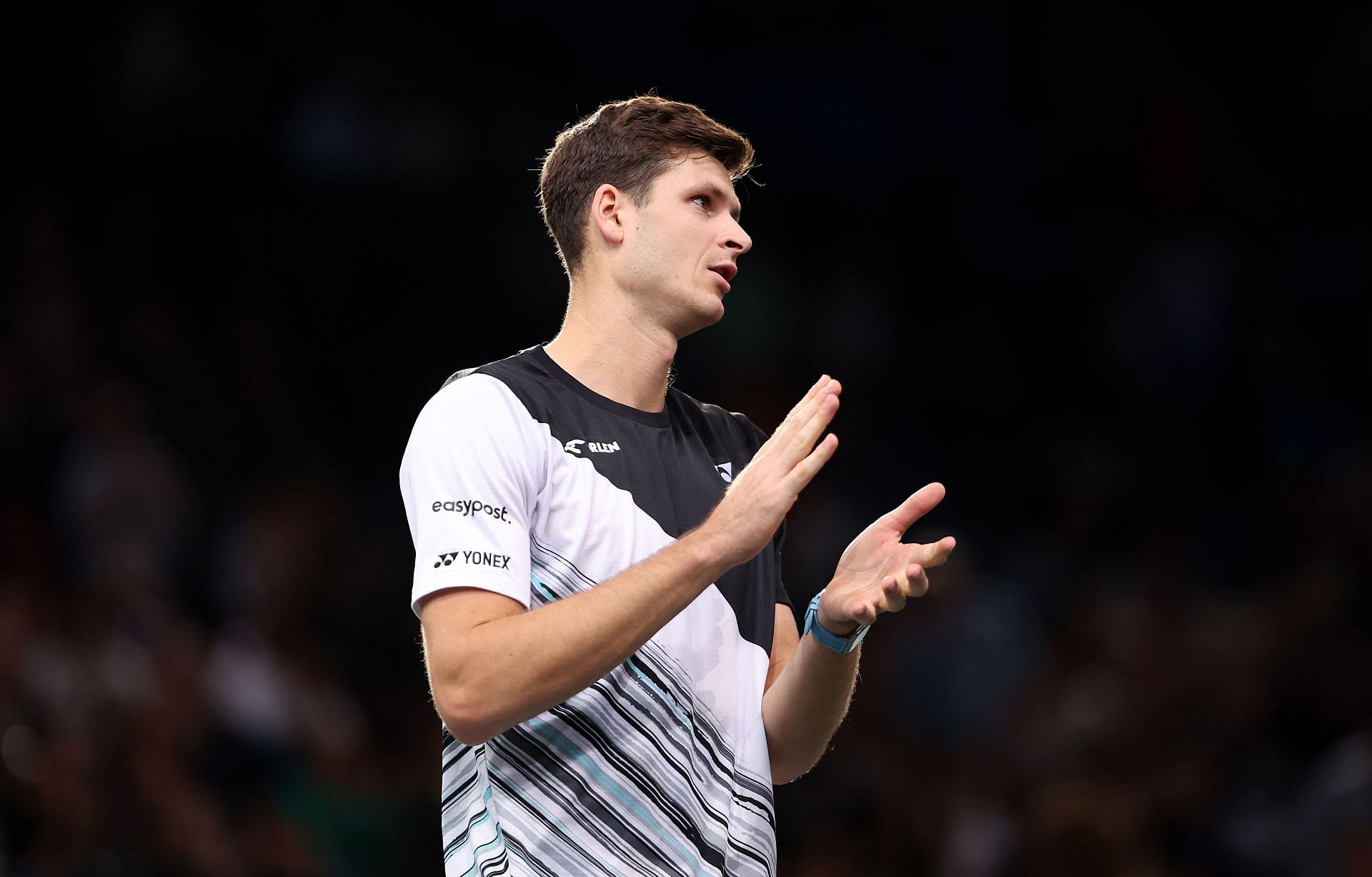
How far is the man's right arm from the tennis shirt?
12 cm

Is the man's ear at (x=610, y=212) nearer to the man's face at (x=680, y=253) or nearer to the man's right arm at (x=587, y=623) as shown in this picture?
the man's face at (x=680, y=253)

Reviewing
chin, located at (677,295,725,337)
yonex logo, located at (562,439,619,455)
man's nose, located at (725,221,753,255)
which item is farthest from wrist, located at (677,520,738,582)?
man's nose, located at (725,221,753,255)

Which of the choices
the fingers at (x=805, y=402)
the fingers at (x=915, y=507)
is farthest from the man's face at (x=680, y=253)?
the fingers at (x=915, y=507)

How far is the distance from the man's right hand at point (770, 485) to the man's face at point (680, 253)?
0.50 meters

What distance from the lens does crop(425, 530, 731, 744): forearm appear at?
268 cm

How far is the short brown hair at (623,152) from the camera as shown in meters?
3.38

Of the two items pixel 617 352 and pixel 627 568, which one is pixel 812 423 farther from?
pixel 617 352

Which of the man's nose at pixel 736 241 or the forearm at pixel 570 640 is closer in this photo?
the forearm at pixel 570 640

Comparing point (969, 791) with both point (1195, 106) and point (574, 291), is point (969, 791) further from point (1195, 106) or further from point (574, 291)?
point (1195, 106)

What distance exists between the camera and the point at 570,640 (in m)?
2.68

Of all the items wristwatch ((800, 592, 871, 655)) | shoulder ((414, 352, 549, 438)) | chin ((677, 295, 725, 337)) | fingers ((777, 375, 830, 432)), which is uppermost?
chin ((677, 295, 725, 337))

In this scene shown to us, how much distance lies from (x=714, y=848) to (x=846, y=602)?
0.54 metres

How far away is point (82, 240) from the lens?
804cm

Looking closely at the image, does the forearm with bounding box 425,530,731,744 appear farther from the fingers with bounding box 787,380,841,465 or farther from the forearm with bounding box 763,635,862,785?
the forearm with bounding box 763,635,862,785
